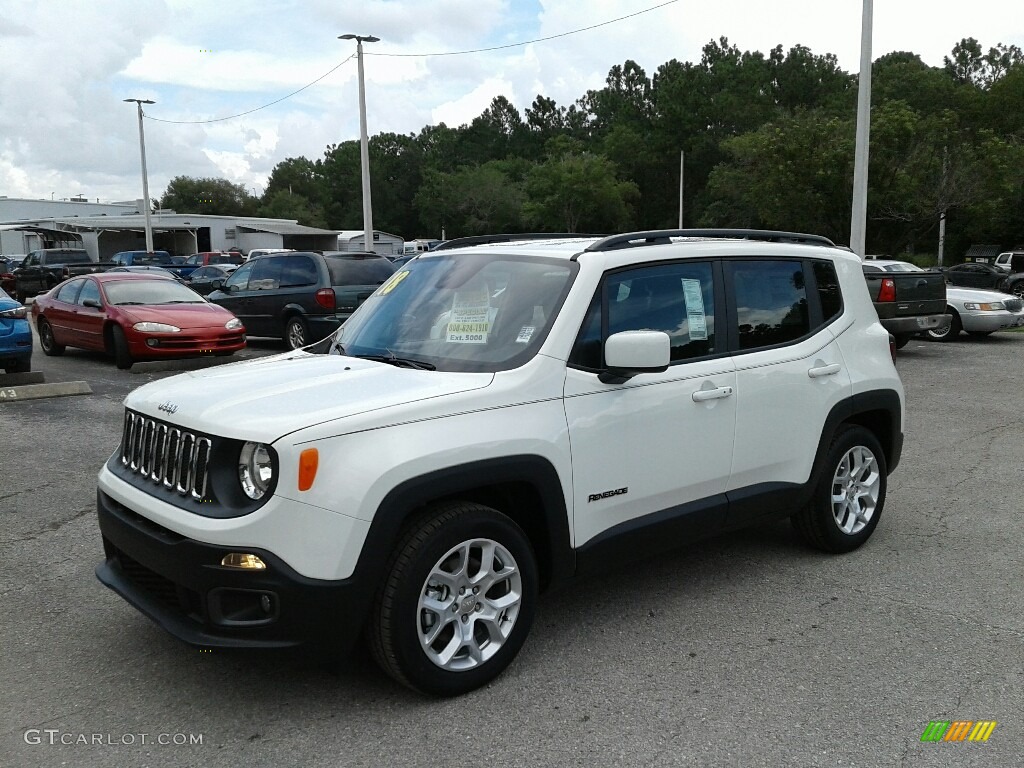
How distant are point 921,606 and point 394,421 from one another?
2.80 meters

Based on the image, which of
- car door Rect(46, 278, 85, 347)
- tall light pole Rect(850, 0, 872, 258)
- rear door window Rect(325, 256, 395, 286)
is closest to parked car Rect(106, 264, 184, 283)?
car door Rect(46, 278, 85, 347)

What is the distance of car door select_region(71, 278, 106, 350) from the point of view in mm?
13742

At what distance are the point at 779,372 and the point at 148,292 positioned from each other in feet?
38.5

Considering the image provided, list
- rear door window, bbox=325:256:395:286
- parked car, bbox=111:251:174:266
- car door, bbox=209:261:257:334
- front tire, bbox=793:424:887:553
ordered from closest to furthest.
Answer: front tire, bbox=793:424:887:553 → rear door window, bbox=325:256:395:286 → car door, bbox=209:261:257:334 → parked car, bbox=111:251:174:266

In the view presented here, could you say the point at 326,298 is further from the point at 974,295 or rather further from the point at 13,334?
the point at 974,295

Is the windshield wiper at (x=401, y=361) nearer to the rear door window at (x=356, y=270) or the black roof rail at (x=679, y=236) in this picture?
the black roof rail at (x=679, y=236)

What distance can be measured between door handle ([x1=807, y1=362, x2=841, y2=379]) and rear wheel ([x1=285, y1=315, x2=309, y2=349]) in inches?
435

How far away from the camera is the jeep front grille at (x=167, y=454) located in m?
3.45

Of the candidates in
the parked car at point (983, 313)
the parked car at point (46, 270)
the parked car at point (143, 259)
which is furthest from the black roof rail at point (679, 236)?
the parked car at point (143, 259)

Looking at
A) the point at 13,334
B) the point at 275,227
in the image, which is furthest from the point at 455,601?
the point at 275,227

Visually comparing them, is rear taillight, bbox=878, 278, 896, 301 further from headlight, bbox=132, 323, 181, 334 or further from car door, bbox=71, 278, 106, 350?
car door, bbox=71, 278, 106, 350

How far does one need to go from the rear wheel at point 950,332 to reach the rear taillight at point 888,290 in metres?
2.85

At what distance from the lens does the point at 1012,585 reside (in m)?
4.79

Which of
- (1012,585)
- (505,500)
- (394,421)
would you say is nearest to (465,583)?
(505,500)
